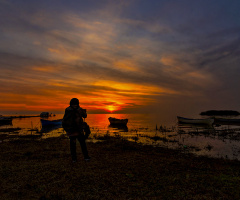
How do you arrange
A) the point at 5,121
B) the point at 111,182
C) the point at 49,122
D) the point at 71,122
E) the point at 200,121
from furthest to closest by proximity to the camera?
the point at 5,121 < the point at 200,121 < the point at 49,122 < the point at 71,122 < the point at 111,182

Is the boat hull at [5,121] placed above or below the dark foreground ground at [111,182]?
above

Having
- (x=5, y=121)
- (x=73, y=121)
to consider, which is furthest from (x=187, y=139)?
(x=5, y=121)

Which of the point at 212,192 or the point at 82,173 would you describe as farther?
the point at 82,173

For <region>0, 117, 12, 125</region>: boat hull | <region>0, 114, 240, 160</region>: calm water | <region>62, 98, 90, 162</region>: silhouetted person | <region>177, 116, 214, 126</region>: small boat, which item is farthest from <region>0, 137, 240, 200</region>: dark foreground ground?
<region>0, 117, 12, 125</region>: boat hull

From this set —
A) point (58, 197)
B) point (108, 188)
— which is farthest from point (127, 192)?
point (58, 197)

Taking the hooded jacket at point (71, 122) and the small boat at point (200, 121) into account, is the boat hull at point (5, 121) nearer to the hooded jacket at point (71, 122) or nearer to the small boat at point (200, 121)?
the small boat at point (200, 121)

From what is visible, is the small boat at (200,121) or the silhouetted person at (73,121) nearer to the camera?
the silhouetted person at (73,121)

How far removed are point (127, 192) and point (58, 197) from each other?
7.11 ft

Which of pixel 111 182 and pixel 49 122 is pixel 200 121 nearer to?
pixel 49 122

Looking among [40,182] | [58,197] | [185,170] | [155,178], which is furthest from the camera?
[185,170]

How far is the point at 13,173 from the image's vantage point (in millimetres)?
7582

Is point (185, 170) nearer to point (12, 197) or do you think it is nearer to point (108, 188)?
point (108, 188)

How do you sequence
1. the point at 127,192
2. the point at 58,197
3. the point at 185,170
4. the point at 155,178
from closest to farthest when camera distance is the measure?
the point at 58,197 → the point at 127,192 → the point at 155,178 → the point at 185,170

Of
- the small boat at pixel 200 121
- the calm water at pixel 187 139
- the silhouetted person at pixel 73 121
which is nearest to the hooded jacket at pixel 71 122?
the silhouetted person at pixel 73 121
